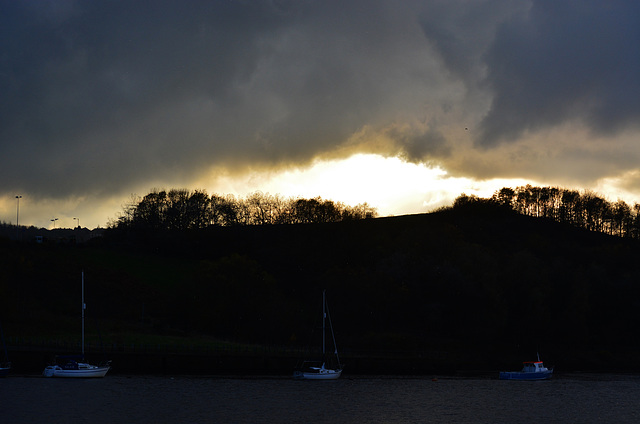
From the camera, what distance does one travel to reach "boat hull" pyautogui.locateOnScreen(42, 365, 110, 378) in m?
86.8

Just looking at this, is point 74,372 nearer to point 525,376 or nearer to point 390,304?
point 390,304

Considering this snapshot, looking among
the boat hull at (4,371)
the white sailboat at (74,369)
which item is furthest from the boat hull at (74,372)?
the boat hull at (4,371)

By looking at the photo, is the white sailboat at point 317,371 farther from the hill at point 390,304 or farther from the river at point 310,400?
the hill at point 390,304

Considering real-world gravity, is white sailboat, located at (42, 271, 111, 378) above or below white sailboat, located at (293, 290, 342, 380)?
above

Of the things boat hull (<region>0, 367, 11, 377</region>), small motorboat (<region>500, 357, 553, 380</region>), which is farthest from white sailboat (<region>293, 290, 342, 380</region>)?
boat hull (<region>0, 367, 11, 377</region>)

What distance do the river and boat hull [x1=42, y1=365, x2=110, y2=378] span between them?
3.12 ft

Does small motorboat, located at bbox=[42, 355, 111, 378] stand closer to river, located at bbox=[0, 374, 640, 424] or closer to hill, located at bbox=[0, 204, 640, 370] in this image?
river, located at bbox=[0, 374, 640, 424]

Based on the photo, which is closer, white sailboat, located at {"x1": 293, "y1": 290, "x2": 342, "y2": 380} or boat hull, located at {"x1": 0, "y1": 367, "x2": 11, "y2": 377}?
boat hull, located at {"x1": 0, "y1": 367, "x2": 11, "y2": 377}

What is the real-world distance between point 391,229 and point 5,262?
97139 mm

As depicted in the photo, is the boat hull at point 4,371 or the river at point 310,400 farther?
the boat hull at point 4,371

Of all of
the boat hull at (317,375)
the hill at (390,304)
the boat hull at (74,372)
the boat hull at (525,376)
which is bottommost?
the boat hull at (525,376)

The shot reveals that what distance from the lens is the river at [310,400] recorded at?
62312 millimetres

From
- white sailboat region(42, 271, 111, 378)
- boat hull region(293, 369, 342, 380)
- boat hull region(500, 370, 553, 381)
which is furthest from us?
boat hull region(500, 370, 553, 381)

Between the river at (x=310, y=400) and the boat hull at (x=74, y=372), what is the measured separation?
3.12ft
